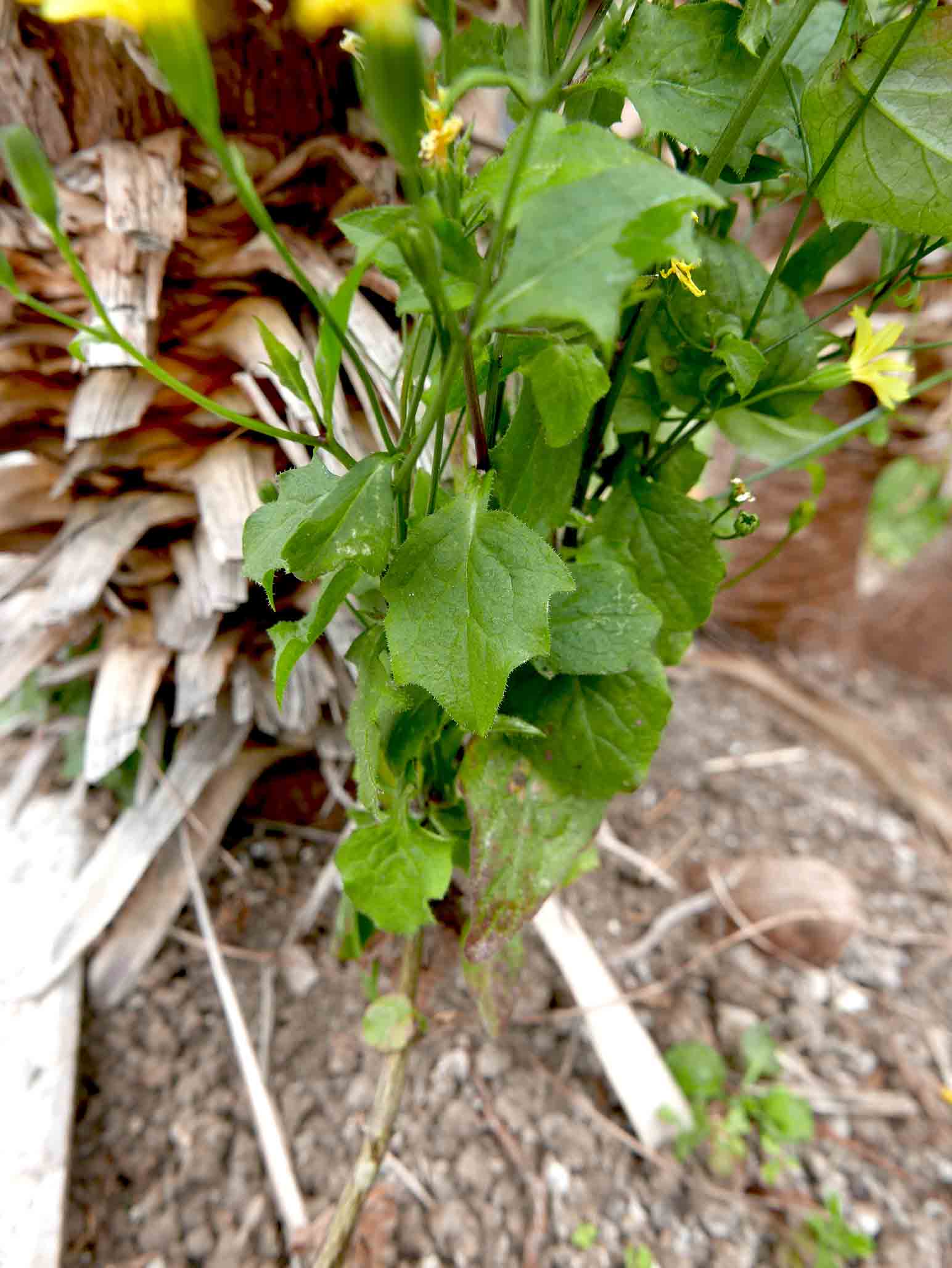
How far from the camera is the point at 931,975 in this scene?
3.65 feet

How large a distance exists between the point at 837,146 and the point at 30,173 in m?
0.41

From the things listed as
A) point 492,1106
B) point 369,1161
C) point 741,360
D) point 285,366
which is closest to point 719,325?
point 741,360

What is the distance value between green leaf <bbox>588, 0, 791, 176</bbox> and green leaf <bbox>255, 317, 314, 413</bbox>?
0.71 ft

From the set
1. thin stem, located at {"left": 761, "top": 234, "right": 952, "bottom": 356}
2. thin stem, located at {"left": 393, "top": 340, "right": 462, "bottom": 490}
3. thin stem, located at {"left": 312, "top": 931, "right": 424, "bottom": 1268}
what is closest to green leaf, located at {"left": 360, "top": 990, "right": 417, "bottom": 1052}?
thin stem, located at {"left": 312, "top": 931, "right": 424, "bottom": 1268}

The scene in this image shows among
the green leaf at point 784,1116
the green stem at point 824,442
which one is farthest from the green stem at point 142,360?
the green leaf at point 784,1116

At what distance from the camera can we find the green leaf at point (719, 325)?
48 cm

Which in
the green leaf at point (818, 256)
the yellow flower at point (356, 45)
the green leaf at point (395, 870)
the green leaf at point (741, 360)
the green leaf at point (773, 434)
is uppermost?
the yellow flower at point (356, 45)

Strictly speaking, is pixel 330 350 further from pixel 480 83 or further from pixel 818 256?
pixel 818 256

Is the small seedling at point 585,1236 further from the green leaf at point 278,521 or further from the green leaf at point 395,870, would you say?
Result: the green leaf at point 278,521

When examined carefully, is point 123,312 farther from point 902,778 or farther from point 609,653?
point 902,778

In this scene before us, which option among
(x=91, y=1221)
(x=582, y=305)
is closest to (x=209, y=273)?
(x=582, y=305)

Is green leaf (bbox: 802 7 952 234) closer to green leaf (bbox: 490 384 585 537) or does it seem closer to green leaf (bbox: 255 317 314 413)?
green leaf (bbox: 490 384 585 537)

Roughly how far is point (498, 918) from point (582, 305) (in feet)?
1.37

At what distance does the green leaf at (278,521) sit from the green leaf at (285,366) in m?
0.05
